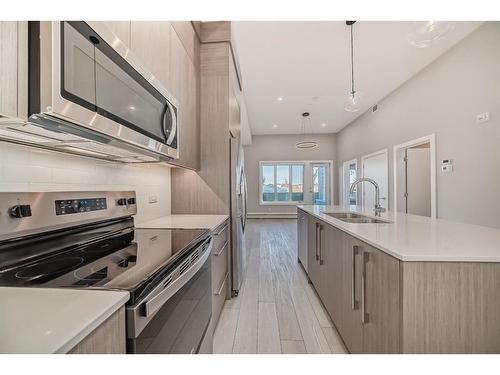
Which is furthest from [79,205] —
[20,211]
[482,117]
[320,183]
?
[320,183]

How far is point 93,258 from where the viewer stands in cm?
97

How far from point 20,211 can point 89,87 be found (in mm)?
564

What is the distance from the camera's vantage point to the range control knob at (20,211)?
0.89 metres

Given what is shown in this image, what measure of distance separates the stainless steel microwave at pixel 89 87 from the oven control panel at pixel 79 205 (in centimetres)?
36

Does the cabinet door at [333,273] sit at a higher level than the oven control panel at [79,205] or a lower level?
lower

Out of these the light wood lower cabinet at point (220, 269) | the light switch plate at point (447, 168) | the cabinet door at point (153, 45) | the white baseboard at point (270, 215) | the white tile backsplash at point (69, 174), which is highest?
the cabinet door at point (153, 45)

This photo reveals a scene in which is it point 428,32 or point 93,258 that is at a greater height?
point 428,32

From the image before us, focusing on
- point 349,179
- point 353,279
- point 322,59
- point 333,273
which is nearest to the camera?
point 353,279

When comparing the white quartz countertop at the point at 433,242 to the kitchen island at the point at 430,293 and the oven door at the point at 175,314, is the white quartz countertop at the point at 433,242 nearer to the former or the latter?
the kitchen island at the point at 430,293

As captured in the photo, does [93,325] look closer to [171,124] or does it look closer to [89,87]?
[89,87]

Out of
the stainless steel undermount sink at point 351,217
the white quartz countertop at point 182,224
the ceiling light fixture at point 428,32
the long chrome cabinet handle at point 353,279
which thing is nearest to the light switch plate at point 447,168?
the stainless steel undermount sink at point 351,217
